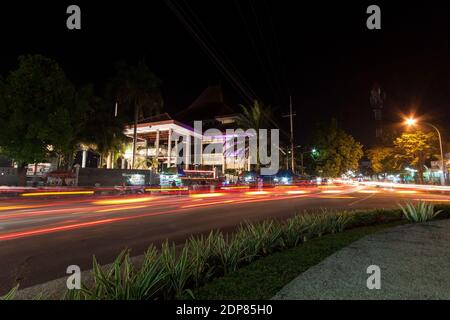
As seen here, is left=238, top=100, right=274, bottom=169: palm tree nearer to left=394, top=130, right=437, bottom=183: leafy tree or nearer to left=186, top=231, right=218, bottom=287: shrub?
left=394, top=130, right=437, bottom=183: leafy tree

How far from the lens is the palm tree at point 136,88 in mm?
33781

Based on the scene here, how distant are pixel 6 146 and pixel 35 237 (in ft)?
57.1

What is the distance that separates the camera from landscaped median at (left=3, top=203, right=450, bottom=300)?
11.7 ft

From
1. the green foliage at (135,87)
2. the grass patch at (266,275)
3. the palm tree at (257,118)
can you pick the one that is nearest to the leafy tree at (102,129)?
the green foliage at (135,87)

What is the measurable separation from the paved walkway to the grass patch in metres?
0.17

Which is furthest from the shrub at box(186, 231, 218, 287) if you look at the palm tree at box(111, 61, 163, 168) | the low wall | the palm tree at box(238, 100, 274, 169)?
the palm tree at box(238, 100, 274, 169)

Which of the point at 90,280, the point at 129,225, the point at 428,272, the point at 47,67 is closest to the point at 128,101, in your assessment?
the point at 47,67

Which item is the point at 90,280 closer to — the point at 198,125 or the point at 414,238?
the point at 414,238

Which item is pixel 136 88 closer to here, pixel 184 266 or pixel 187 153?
pixel 187 153

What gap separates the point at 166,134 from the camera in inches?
1855

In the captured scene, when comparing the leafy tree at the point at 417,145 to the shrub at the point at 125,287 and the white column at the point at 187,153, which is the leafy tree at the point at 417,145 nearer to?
the white column at the point at 187,153

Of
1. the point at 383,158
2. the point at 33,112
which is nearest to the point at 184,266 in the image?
the point at 33,112

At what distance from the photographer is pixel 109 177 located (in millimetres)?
29500

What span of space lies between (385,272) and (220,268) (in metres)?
2.74
